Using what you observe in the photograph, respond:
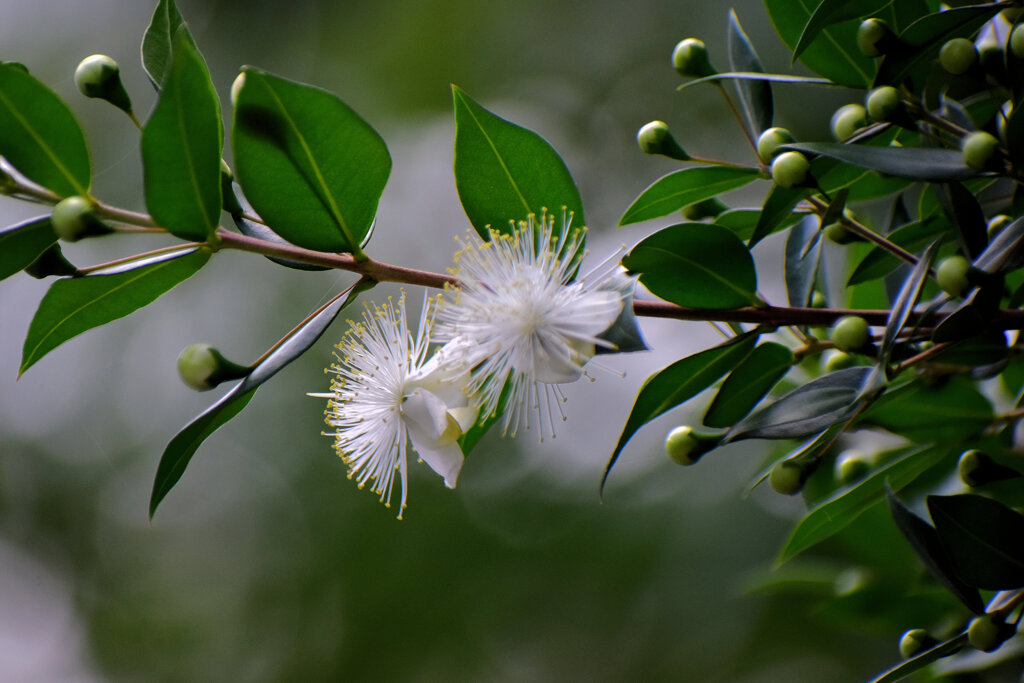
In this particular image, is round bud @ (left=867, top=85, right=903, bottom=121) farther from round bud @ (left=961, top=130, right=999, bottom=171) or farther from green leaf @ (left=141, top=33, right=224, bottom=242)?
green leaf @ (left=141, top=33, right=224, bottom=242)

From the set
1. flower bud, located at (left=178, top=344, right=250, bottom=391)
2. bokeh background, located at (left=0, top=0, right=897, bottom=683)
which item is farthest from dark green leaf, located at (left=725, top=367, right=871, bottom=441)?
bokeh background, located at (left=0, top=0, right=897, bottom=683)

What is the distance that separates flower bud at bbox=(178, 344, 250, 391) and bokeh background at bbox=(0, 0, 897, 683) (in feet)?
7.20

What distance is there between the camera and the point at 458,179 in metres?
0.68

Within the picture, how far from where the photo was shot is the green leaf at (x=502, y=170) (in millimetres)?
666

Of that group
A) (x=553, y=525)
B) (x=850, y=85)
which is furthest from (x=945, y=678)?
(x=553, y=525)

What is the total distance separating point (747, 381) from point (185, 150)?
19.7 inches

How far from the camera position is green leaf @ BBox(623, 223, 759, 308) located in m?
0.66

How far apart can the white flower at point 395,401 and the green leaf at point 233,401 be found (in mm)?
72

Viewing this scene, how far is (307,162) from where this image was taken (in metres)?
0.61

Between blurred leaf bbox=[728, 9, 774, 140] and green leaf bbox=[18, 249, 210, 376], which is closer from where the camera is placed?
green leaf bbox=[18, 249, 210, 376]

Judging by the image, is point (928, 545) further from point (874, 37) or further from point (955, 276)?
point (874, 37)

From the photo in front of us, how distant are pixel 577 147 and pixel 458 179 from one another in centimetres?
369

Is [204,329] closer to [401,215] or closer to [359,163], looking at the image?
[401,215]

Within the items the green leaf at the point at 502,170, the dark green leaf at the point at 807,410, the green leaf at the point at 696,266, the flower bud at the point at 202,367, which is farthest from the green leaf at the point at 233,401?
the dark green leaf at the point at 807,410
